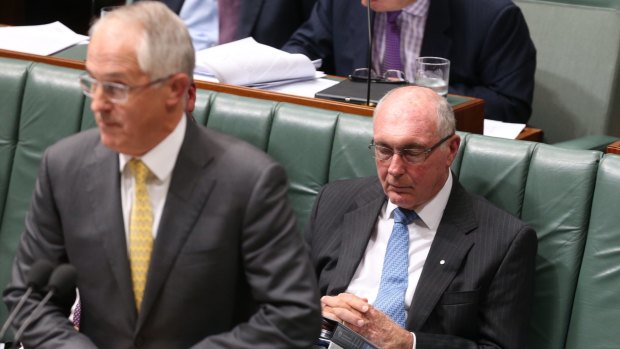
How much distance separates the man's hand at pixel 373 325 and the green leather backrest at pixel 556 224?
39 centimetres

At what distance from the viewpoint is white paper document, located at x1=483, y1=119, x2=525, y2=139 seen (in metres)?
3.08

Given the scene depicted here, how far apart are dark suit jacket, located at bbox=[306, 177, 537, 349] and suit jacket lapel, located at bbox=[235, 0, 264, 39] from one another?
1622 mm

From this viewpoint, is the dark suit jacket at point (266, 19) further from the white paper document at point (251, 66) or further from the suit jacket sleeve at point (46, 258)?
the suit jacket sleeve at point (46, 258)

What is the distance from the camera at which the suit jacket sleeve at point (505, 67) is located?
3594 mm

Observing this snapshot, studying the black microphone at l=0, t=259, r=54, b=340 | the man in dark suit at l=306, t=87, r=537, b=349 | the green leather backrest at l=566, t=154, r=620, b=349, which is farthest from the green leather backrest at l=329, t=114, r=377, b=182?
the black microphone at l=0, t=259, r=54, b=340

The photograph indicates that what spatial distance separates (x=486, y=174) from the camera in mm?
2652

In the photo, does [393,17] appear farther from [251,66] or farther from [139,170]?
[139,170]

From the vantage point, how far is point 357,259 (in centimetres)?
258

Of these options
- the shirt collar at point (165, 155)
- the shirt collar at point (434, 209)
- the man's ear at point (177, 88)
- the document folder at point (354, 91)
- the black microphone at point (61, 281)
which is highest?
the man's ear at point (177, 88)

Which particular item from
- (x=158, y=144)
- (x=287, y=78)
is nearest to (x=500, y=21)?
(x=287, y=78)

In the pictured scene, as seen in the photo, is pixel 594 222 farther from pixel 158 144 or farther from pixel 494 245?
pixel 158 144

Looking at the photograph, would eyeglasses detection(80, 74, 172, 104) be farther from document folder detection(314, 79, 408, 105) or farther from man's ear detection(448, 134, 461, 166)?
document folder detection(314, 79, 408, 105)

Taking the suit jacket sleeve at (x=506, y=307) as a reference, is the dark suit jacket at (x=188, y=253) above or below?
above

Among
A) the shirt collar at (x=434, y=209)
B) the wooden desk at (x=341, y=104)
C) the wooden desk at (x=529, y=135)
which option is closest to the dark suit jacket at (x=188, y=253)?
the shirt collar at (x=434, y=209)
